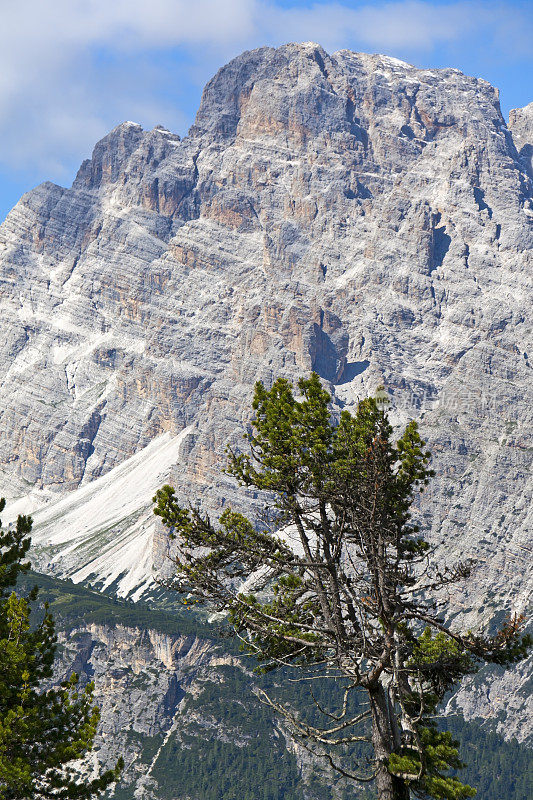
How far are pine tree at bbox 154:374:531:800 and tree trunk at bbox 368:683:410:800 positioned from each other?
0.04m

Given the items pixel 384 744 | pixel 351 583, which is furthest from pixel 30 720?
pixel 384 744

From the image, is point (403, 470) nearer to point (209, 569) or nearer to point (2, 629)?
point (209, 569)

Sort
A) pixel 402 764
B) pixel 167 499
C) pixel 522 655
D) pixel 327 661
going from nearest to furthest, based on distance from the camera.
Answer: pixel 402 764, pixel 327 661, pixel 522 655, pixel 167 499

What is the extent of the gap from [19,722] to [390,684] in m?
15.1

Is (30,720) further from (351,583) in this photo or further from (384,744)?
(384,744)

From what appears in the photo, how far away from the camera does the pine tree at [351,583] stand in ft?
101

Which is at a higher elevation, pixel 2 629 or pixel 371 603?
pixel 371 603

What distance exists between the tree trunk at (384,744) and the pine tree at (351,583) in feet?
0.14

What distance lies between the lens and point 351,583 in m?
35.0

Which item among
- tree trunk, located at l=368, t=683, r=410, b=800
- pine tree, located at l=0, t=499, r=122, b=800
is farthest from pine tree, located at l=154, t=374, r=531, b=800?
pine tree, located at l=0, t=499, r=122, b=800

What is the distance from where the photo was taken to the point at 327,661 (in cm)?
3244

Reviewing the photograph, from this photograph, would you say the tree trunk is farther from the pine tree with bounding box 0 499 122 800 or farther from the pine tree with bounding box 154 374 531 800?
the pine tree with bounding box 0 499 122 800

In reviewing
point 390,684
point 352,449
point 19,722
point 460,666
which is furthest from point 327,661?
point 19,722

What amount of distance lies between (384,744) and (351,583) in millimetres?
6382
